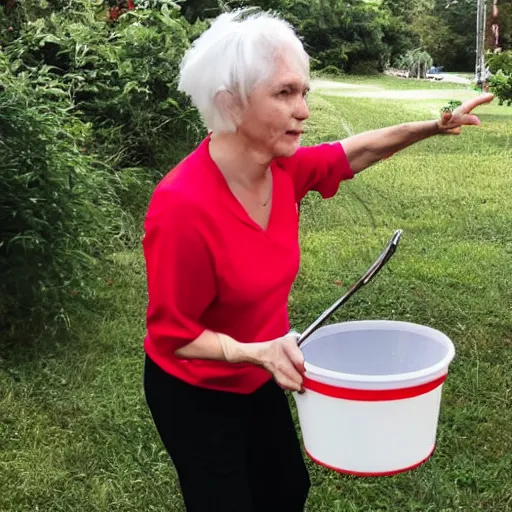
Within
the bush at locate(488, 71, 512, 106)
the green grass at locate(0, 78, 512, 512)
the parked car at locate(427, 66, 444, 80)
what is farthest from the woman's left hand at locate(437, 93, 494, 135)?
the parked car at locate(427, 66, 444, 80)

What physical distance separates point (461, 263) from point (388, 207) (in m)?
1.58

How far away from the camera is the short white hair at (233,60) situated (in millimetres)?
1577

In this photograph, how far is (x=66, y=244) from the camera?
3.79 meters

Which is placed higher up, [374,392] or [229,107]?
[229,107]

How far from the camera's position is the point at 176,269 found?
1562 mm

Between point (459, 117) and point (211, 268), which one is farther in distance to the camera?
point (459, 117)

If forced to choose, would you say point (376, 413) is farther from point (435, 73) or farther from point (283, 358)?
point (435, 73)

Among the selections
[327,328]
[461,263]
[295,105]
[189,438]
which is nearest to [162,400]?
[189,438]

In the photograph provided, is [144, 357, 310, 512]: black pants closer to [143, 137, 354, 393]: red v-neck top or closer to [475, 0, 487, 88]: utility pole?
[143, 137, 354, 393]: red v-neck top

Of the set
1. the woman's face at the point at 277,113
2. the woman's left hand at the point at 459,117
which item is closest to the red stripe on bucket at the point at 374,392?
the woman's face at the point at 277,113

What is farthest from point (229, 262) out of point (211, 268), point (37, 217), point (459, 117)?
point (37, 217)

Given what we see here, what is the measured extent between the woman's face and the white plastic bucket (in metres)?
0.45

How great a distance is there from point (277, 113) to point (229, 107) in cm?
10

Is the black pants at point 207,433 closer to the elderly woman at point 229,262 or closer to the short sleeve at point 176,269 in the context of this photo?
the elderly woman at point 229,262
